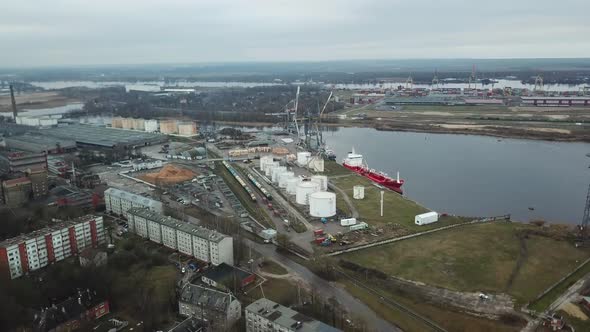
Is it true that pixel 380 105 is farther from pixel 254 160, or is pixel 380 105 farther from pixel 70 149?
pixel 70 149

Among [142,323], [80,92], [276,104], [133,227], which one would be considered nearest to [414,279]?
[142,323]

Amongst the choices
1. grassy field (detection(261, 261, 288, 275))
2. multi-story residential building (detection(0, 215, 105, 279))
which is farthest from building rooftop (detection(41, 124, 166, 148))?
grassy field (detection(261, 261, 288, 275))

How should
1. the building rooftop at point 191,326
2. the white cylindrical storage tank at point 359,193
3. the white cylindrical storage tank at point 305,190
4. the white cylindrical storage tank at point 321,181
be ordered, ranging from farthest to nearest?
the white cylindrical storage tank at point 321,181
the white cylindrical storage tank at point 359,193
the white cylindrical storage tank at point 305,190
the building rooftop at point 191,326

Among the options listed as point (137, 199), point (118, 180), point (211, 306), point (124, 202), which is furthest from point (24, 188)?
point (211, 306)

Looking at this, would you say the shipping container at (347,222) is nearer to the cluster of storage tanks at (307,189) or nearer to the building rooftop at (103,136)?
the cluster of storage tanks at (307,189)

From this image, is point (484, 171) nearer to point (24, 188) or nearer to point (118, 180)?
point (118, 180)

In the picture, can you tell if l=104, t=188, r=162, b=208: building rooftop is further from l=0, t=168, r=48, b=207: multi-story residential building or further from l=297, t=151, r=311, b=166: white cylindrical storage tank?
l=297, t=151, r=311, b=166: white cylindrical storage tank

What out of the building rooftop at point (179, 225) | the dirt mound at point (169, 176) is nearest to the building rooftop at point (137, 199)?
the building rooftop at point (179, 225)
